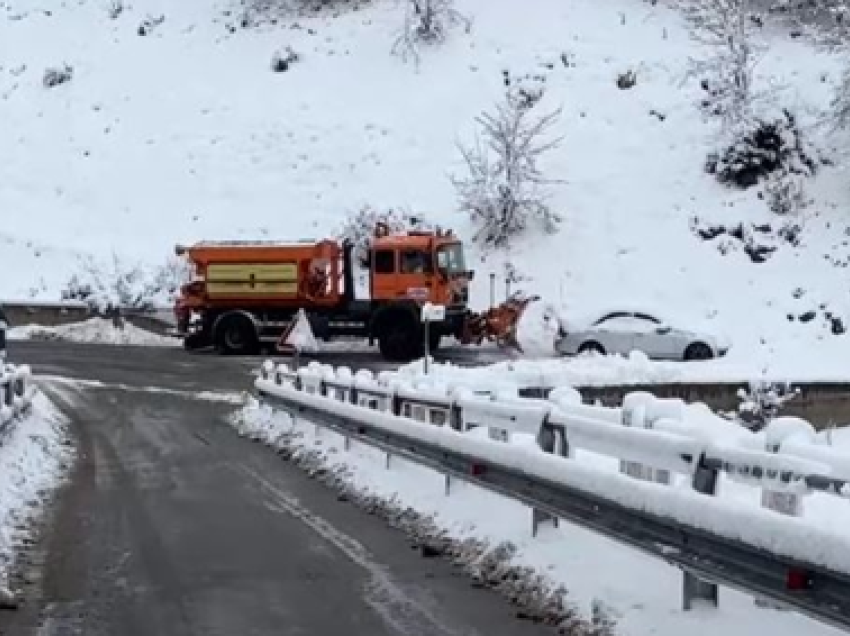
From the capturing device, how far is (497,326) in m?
36.4

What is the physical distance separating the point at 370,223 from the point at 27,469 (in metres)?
28.1

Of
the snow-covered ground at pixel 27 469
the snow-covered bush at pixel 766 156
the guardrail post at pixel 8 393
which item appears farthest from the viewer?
the snow-covered bush at pixel 766 156

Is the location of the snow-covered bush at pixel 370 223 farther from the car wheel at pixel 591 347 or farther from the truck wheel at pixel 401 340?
the car wheel at pixel 591 347

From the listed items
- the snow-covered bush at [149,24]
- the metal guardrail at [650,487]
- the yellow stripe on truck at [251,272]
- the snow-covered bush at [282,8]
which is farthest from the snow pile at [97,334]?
the metal guardrail at [650,487]

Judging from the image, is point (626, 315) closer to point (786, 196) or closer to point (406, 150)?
point (786, 196)

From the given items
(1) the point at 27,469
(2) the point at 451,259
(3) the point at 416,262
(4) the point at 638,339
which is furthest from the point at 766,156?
(1) the point at 27,469

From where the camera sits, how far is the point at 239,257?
3869 cm

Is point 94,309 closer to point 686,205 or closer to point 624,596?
point 686,205

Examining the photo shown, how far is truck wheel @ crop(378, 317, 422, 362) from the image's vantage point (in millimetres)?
36031

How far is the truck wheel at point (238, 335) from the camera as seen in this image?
38281 millimetres

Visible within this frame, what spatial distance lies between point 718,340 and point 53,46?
35.1 meters

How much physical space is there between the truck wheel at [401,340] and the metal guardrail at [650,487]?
21519mm

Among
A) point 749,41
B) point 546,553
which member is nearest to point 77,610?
point 546,553

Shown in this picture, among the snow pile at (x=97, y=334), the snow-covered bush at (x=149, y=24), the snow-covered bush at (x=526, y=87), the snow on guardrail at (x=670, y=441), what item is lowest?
the snow on guardrail at (x=670, y=441)
